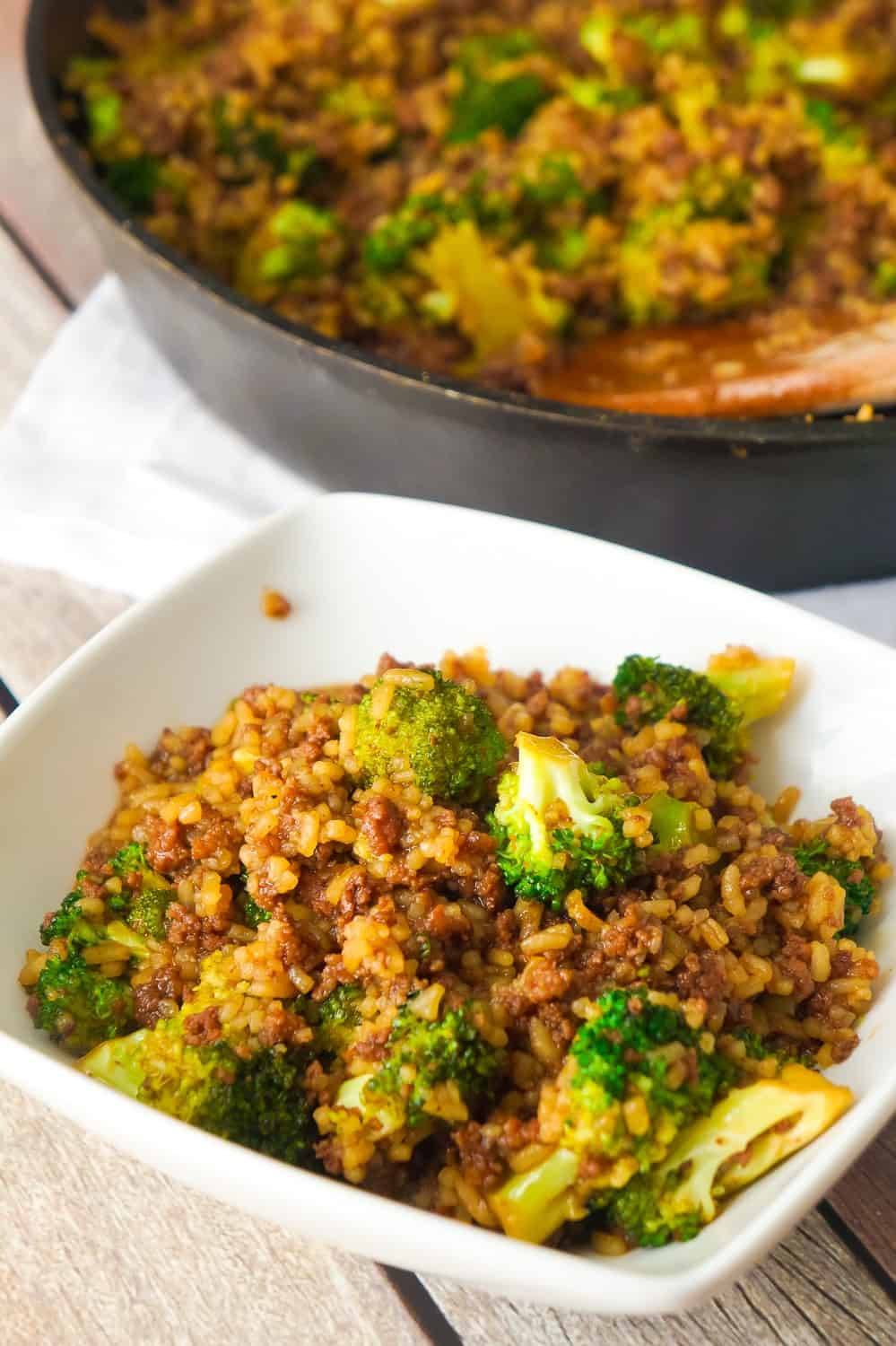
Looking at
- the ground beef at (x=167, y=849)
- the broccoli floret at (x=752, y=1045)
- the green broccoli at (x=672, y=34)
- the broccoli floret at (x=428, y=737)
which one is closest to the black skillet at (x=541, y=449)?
the broccoli floret at (x=428, y=737)

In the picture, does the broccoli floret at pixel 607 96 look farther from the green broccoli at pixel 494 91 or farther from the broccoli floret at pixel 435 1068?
the broccoli floret at pixel 435 1068

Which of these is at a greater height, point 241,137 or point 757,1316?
point 241,137

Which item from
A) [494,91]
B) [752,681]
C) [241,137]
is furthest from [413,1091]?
[494,91]

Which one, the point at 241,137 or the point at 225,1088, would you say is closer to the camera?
the point at 225,1088

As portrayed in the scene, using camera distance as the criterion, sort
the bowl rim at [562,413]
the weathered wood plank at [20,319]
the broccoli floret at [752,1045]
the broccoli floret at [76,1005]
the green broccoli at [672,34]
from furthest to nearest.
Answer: the green broccoli at [672,34]
the weathered wood plank at [20,319]
the bowl rim at [562,413]
the broccoli floret at [76,1005]
the broccoli floret at [752,1045]

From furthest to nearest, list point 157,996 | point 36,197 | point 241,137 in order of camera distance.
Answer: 1. point 36,197
2. point 241,137
3. point 157,996

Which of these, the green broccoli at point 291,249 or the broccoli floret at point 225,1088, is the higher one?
the green broccoli at point 291,249

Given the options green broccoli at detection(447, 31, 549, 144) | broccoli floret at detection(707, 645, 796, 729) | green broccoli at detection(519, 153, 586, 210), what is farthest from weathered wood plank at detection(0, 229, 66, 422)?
broccoli floret at detection(707, 645, 796, 729)

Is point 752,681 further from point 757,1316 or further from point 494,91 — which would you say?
point 494,91
